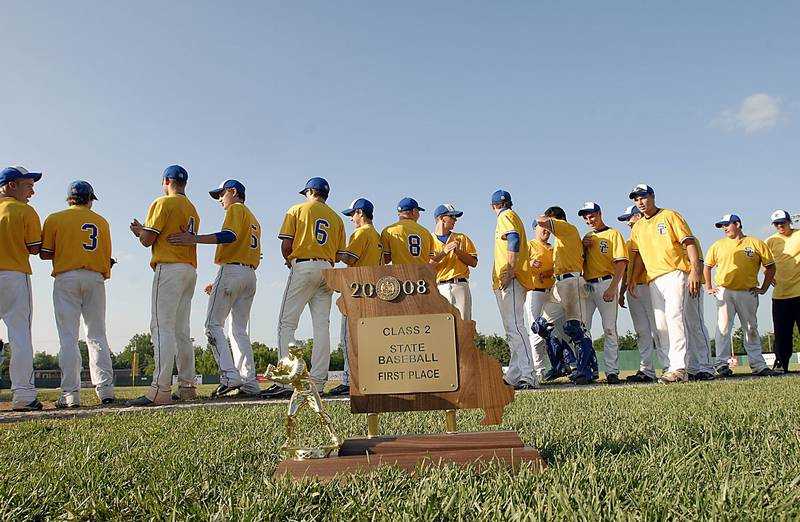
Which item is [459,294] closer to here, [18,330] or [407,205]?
[407,205]

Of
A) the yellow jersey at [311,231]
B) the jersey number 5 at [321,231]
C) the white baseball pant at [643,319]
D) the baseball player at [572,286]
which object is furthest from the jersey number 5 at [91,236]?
the white baseball pant at [643,319]

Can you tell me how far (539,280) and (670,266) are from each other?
197 cm

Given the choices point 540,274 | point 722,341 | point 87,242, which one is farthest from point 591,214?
point 87,242

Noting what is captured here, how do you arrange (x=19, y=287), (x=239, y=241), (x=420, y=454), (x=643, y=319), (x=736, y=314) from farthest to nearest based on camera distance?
(x=736, y=314) → (x=643, y=319) → (x=239, y=241) → (x=19, y=287) → (x=420, y=454)

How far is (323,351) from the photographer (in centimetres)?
765

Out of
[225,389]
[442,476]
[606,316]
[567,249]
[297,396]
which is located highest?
[567,249]

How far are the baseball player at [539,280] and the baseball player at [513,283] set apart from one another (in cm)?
77

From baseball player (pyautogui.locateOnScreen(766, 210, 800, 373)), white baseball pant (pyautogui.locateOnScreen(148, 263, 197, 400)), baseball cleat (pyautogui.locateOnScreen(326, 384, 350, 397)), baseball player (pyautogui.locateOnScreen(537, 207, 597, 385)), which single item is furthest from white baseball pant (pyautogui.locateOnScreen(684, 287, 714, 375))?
white baseball pant (pyautogui.locateOnScreen(148, 263, 197, 400))

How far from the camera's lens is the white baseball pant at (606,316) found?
9.56 metres

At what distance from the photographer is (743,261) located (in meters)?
10.8

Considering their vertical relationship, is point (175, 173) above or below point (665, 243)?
above

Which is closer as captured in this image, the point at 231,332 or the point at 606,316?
the point at 231,332

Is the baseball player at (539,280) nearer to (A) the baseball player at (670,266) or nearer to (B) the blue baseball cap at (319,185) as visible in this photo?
(A) the baseball player at (670,266)

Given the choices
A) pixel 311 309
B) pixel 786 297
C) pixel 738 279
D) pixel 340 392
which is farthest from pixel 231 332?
pixel 786 297
